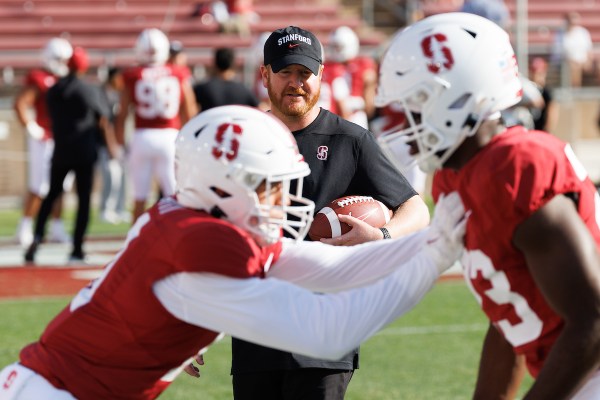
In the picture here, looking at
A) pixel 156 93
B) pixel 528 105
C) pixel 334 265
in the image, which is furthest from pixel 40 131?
pixel 334 265

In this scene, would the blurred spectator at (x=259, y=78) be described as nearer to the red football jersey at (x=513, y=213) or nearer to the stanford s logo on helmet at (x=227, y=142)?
the stanford s logo on helmet at (x=227, y=142)

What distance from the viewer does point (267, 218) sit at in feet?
9.72

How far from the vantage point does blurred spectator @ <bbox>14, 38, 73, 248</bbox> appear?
11.4 metres

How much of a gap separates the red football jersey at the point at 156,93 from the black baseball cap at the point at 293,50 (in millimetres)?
6090

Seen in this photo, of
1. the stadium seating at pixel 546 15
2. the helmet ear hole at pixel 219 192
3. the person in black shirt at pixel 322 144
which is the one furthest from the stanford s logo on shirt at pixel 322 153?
the stadium seating at pixel 546 15

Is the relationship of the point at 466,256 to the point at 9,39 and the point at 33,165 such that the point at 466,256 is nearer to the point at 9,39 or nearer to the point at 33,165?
the point at 33,165

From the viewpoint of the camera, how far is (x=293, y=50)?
425 centimetres

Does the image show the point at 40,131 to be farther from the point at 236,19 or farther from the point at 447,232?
the point at 447,232

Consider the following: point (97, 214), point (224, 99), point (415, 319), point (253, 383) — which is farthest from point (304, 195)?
point (97, 214)

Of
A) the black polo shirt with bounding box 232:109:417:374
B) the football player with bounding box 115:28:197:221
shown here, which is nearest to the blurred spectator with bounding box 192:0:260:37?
the football player with bounding box 115:28:197:221

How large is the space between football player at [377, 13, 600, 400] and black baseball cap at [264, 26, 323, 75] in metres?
1.38

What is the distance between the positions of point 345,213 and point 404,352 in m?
2.80

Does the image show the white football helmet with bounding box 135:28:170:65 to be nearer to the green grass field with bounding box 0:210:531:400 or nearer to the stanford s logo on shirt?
the green grass field with bounding box 0:210:531:400

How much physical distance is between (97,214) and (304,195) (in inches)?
440
